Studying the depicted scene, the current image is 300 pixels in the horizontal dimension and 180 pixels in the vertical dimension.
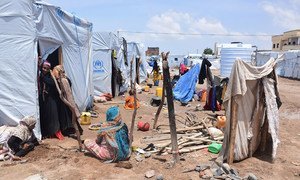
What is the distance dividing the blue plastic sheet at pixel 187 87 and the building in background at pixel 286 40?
31999 millimetres

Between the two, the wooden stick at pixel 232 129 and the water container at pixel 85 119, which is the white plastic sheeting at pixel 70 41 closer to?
the water container at pixel 85 119

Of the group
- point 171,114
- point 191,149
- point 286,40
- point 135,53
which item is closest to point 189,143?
point 191,149

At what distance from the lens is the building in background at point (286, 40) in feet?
150

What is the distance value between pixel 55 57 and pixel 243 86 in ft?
17.9

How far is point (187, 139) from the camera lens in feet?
22.4

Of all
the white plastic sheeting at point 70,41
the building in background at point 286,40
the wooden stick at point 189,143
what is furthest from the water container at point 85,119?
the building in background at point 286,40

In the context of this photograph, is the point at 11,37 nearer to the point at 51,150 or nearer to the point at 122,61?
the point at 51,150

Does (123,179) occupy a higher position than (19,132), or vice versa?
(19,132)

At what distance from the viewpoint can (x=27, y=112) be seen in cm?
682

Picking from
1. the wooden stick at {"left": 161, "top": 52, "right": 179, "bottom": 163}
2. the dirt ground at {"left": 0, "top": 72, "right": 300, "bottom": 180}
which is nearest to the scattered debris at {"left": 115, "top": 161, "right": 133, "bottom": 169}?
the dirt ground at {"left": 0, "top": 72, "right": 300, "bottom": 180}

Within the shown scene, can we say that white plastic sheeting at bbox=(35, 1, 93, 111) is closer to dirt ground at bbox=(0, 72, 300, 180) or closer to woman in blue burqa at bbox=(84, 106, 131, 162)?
dirt ground at bbox=(0, 72, 300, 180)

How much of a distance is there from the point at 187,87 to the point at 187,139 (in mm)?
7616

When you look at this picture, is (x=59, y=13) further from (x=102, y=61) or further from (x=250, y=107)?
(x=102, y=61)

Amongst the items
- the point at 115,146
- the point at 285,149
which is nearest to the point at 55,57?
the point at 115,146
